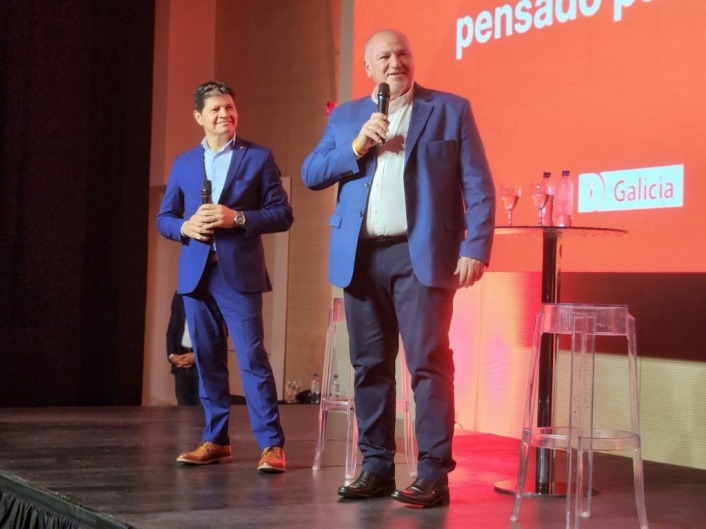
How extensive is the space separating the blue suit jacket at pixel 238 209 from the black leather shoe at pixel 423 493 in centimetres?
100

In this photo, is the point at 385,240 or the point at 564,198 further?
the point at 564,198

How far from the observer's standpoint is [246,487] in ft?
10.2

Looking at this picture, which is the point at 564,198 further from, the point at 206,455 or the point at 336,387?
the point at 336,387

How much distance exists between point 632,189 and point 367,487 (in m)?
1.89

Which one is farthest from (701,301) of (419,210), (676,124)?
(419,210)

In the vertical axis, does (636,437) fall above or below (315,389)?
above

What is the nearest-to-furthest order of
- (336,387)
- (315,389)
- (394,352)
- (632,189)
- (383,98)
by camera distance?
(383,98) → (394,352) → (632,189) → (336,387) → (315,389)

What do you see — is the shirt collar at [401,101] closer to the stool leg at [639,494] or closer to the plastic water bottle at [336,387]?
the stool leg at [639,494]

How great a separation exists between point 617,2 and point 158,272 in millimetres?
5134

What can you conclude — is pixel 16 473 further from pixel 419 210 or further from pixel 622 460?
pixel 622 460

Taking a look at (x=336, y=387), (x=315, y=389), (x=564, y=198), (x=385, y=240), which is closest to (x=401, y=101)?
(x=385, y=240)

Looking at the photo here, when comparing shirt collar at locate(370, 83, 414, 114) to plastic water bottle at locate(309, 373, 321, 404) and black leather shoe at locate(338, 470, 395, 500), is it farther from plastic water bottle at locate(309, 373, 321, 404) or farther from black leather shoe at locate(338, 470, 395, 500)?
plastic water bottle at locate(309, 373, 321, 404)

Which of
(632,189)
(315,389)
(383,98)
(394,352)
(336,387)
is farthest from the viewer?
(315,389)

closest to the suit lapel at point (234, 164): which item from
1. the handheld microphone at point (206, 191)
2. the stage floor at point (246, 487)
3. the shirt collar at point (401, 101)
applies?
the handheld microphone at point (206, 191)
